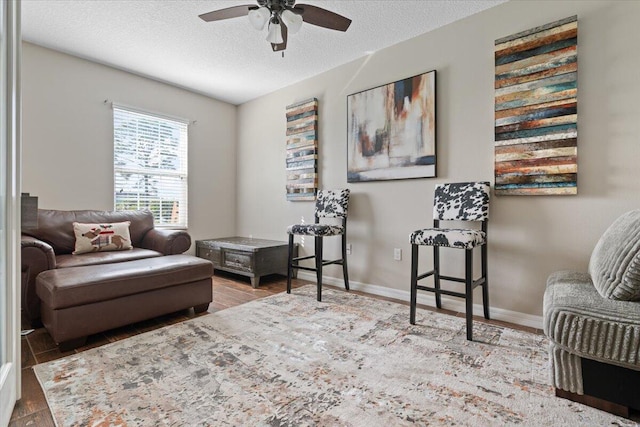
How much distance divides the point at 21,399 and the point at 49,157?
2678mm

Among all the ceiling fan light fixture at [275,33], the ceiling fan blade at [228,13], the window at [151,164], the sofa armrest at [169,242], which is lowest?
the sofa armrest at [169,242]

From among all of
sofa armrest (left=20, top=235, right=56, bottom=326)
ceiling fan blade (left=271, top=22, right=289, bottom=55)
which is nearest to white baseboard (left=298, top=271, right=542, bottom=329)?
ceiling fan blade (left=271, top=22, right=289, bottom=55)

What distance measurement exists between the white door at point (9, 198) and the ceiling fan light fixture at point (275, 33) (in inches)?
50.8

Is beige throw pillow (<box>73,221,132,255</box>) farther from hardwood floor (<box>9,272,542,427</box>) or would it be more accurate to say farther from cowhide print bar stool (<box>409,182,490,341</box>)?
cowhide print bar stool (<box>409,182,490,341</box>)

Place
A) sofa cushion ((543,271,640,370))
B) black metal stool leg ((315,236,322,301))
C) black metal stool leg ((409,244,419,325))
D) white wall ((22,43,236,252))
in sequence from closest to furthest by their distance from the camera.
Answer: sofa cushion ((543,271,640,370)) → black metal stool leg ((409,244,419,325)) → black metal stool leg ((315,236,322,301)) → white wall ((22,43,236,252))

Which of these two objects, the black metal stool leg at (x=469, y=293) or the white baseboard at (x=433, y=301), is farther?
the white baseboard at (x=433, y=301)

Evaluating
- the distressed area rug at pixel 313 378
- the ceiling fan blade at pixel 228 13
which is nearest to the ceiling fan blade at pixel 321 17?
the ceiling fan blade at pixel 228 13

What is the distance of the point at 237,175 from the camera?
4926 mm

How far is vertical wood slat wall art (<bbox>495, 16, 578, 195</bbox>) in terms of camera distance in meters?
2.13

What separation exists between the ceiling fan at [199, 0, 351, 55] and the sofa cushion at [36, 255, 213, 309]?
183 centimetres

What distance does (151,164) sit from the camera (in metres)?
4.00

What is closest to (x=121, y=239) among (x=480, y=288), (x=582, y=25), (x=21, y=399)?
(x=21, y=399)

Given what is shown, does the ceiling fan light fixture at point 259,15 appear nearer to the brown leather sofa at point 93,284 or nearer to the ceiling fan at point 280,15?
the ceiling fan at point 280,15

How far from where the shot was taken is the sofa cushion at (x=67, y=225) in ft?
9.37
